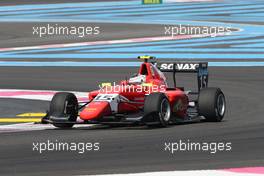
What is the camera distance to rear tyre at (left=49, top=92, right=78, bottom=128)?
14.0 metres

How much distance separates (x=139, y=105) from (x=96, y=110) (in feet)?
2.89

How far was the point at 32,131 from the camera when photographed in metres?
13.6

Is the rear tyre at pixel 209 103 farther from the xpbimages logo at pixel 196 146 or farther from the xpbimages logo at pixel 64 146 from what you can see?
the xpbimages logo at pixel 64 146

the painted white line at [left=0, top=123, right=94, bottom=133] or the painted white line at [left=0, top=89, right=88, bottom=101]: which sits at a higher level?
the painted white line at [left=0, top=123, right=94, bottom=133]

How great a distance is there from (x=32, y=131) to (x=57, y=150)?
2175mm

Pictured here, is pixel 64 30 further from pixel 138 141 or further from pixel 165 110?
pixel 138 141

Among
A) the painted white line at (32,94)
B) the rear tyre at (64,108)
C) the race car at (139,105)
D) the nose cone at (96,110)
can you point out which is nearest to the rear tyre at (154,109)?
the race car at (139,105)

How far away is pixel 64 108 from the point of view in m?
14.0

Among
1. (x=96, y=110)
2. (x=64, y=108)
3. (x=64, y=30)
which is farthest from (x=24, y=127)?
(x=64, y=30)

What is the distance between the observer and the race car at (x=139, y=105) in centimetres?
1359

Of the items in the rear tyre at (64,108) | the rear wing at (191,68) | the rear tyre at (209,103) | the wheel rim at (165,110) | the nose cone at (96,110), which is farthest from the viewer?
the rear wing at (191,68)

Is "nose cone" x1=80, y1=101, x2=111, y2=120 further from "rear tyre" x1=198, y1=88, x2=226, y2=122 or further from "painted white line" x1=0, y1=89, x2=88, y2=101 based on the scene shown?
"painted white line" x1=0, y1=89, x2=88, y2=101

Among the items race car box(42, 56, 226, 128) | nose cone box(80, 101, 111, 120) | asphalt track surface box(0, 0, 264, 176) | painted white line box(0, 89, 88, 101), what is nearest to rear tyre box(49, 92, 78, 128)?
race car box(42, 56, 226, 128)

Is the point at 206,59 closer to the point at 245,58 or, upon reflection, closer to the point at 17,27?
the point at 245,58
